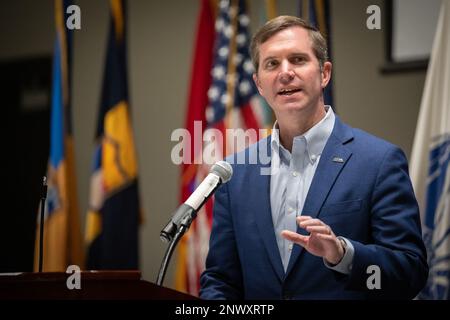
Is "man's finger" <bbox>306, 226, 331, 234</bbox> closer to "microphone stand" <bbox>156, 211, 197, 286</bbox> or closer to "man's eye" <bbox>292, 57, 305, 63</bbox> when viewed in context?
"microphone stand" <bbox>156, 211, 197, 286</bbox>

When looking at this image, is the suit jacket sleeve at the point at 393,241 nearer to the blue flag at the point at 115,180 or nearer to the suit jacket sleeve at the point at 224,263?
the suit jacket sleeve at the point at 224,263

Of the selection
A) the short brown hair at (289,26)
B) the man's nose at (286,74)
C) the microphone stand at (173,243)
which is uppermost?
the short brown hair at (289,26)

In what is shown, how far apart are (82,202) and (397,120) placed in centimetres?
264

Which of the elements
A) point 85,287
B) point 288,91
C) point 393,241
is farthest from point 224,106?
point 85,287

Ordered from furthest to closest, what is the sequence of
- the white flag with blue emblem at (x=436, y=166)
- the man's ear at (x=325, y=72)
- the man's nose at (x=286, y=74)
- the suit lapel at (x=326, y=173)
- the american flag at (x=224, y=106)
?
the american flag at (x=224, y=106) → the white flag with blue emblem at (x=436, y=166) → the man's ear at (x=325, y=72) → the man's nose at (x=286, y=74) → the suit lapel at (x=326, y=173)

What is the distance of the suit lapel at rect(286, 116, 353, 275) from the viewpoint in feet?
6.20

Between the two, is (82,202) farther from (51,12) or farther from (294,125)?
(294,125)

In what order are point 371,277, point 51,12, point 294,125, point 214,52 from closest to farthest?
1. point 371,277
2. point 294,125
3. point 214,52
4. point 51,12

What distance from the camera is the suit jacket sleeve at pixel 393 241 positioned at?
1.69 metres

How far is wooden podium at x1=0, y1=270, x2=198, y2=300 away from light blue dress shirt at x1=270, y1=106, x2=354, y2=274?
0.66 m

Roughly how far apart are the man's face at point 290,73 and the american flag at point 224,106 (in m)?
1.69

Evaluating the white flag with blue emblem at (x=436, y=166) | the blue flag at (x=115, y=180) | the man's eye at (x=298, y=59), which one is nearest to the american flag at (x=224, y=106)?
the blue flag at (x=115, y=180)
